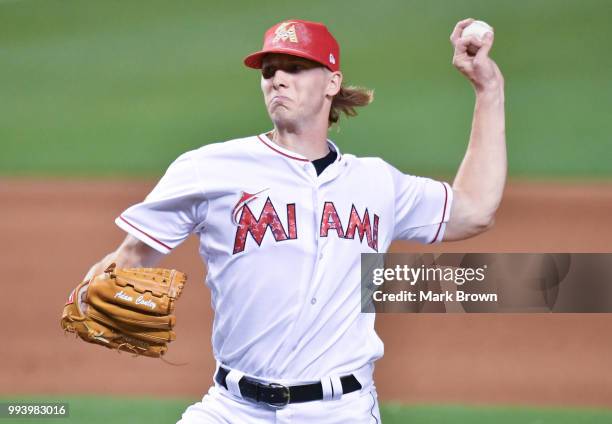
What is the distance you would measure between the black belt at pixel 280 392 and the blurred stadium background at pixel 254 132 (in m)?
2.14

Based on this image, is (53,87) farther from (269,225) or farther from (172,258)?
(269,225)

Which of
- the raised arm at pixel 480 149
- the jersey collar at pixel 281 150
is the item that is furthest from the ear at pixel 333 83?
the raised arm at pixel 480 149

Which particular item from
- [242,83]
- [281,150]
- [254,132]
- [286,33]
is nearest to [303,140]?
[281,150]

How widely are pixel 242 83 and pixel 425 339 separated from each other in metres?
2.20

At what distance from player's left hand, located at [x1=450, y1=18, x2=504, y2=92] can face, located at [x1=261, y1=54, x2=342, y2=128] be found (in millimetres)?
397

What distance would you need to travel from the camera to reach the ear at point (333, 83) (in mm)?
2808

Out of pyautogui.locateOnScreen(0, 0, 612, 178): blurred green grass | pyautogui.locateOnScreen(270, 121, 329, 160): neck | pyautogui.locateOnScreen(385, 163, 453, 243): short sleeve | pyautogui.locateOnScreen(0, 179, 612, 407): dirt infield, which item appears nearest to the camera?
pyautogui.locateOnScreen(270, 121, 329, 160): neck

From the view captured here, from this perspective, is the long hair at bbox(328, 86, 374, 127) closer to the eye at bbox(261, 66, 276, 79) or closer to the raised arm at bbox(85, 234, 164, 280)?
the eye at bbox(261, 66, 276, 79)

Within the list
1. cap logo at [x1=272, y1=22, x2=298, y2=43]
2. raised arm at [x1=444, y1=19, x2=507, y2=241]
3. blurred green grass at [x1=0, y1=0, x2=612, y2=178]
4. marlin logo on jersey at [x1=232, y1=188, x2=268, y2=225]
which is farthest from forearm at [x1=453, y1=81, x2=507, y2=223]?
blurred green grass at [x1=0, y1=0, x2=612, y2=178]

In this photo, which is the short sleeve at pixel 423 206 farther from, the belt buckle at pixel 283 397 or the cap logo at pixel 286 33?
the belt buckle at pixel 283 397

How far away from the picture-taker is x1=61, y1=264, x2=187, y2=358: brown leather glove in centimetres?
247

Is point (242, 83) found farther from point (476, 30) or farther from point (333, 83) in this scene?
point (476, 30)

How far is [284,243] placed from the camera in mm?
2543

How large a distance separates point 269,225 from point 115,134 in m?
3.79
